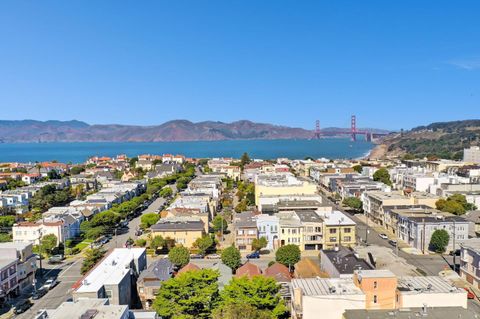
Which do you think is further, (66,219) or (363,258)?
(66,219)

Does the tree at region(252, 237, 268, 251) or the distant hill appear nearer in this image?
the tree at region(252, 237, 268, 251)

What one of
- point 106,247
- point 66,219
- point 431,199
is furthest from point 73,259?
point 431,199

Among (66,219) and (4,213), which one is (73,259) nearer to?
(66,219)

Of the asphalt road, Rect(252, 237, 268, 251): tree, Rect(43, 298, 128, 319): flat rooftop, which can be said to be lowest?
the asphalt road

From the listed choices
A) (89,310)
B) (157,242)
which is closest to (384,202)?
(157,242)

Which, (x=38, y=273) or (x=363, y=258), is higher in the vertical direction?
(x=363, y=258)

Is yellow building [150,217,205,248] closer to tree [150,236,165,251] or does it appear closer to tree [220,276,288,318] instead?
tree [150,236,165,251]

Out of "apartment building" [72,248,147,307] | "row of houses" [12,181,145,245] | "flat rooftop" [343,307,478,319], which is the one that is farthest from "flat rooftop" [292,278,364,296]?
"row of houses" [12,181,145,245]
